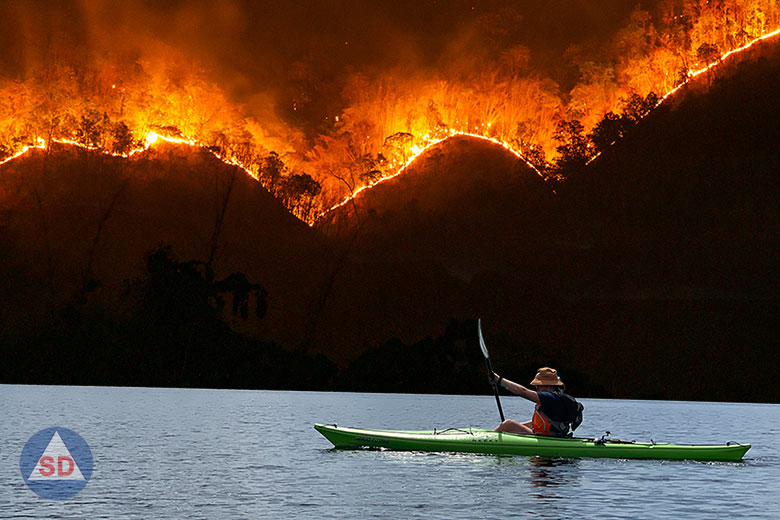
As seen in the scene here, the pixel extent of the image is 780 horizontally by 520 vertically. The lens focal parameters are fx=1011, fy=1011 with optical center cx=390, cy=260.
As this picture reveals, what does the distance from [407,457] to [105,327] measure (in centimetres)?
10405

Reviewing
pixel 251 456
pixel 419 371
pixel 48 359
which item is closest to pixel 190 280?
pixel 48 359

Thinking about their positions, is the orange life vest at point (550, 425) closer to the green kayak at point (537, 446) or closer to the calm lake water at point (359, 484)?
the green kayak at point (537, 446)

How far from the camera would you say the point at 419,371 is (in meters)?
138

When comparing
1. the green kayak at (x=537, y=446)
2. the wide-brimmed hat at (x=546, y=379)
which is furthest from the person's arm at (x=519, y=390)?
the green kayak at (x=537, y=446)

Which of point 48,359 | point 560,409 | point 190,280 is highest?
point 190,280

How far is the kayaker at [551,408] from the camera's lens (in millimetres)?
27220

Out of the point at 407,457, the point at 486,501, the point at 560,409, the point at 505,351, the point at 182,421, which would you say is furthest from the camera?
the point at 505,351

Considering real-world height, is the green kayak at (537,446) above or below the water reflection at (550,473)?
above

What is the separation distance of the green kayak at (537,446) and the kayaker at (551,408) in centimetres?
26

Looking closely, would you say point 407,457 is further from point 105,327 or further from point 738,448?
point 105,327

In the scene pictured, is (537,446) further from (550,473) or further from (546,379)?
(546,379)

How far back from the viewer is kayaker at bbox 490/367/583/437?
27220mm

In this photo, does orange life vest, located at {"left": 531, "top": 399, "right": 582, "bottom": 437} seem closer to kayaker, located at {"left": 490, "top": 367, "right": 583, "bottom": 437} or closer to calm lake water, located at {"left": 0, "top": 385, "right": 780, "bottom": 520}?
kayaker, located at {"left": 490, "top": 367, "right": 583, "bottom": 437}

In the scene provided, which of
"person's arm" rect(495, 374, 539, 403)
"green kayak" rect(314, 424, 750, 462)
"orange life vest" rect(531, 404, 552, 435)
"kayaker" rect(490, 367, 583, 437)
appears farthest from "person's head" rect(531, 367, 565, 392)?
"green kayak" rect(314, 424, 750, 462)
